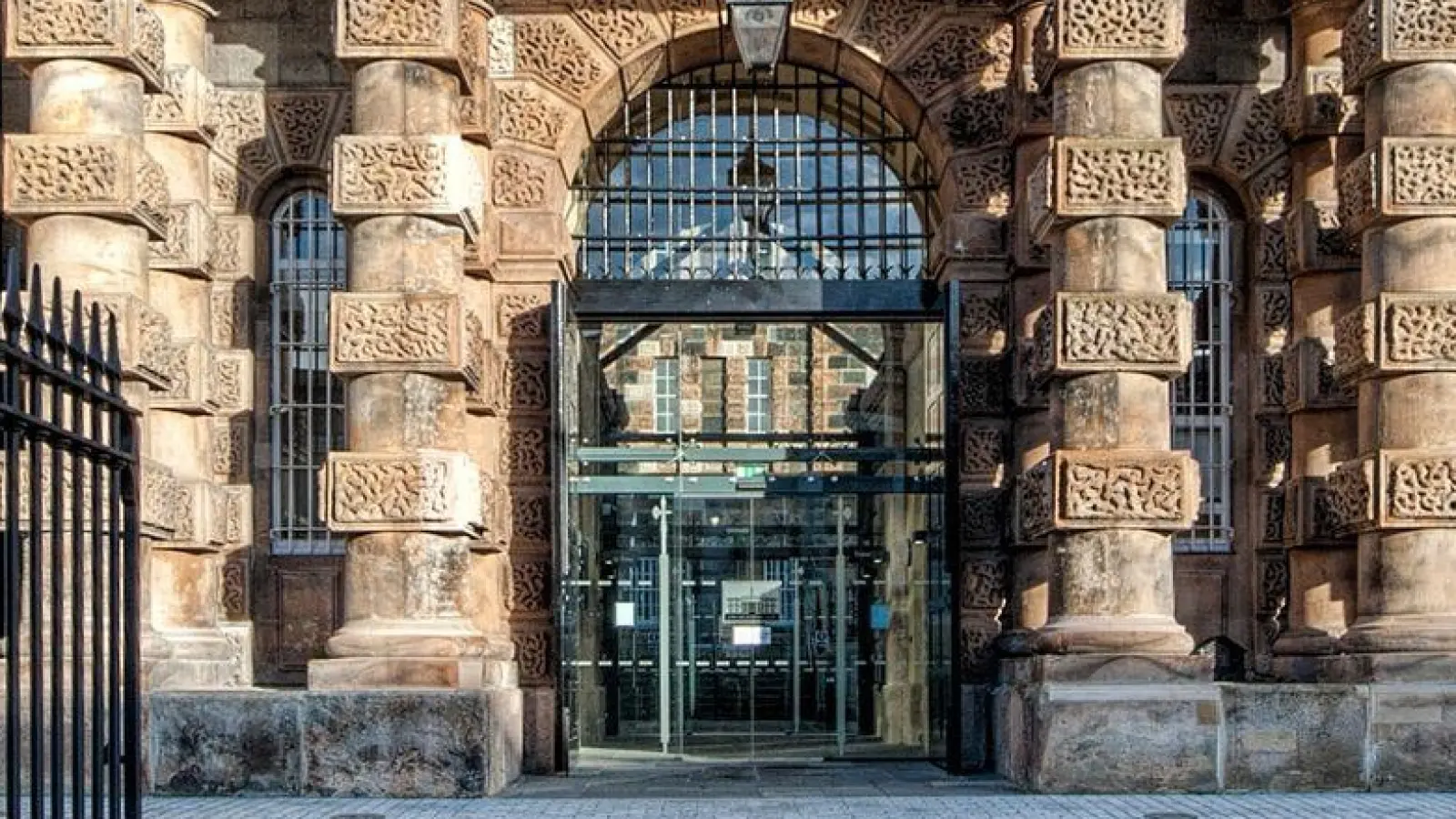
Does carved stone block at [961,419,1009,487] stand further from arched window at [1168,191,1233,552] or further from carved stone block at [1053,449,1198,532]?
carved stone block at [1053,449,1198,532]

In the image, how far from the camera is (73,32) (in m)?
14.2

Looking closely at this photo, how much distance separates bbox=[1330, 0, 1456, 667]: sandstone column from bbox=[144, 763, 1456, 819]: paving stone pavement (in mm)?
1295

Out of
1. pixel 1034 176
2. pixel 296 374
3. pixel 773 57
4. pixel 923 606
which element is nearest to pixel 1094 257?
pixel 1034 176

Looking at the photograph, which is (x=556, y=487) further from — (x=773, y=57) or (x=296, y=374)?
(x=773, y=57)

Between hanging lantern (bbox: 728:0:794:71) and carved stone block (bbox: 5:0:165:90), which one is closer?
carved stone block (bbox: 5:0:165:90)

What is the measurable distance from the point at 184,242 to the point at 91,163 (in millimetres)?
1471

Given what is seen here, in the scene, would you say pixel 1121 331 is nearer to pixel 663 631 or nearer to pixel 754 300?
pixel 754 300

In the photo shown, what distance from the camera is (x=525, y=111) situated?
53.4ft

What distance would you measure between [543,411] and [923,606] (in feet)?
11.0

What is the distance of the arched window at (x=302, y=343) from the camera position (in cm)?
1664

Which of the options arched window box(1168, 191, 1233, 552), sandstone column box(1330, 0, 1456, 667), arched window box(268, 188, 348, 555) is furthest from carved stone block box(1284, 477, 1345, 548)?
arched window box(268, 188, 348, 555)

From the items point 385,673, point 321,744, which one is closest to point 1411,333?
point 385,673

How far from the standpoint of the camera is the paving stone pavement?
12641 mm

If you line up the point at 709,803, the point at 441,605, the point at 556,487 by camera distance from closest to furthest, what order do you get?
the point at 709,803 < the point at 441,605 < the point at 556,487
